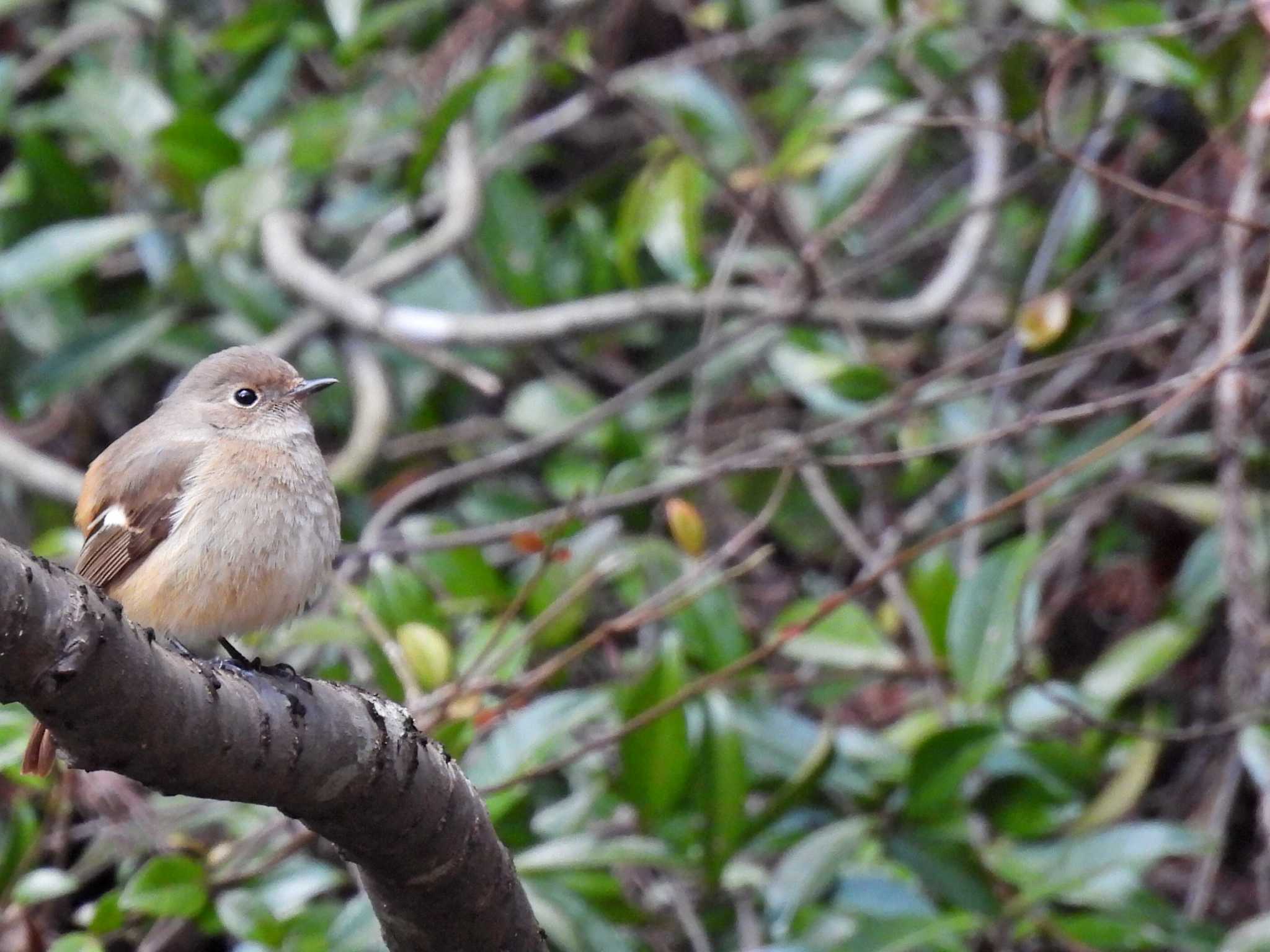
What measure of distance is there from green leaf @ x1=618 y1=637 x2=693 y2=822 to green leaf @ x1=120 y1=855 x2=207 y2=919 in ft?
3.32

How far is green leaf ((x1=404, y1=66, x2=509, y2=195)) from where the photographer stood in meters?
5.00

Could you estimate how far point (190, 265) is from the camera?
558cm

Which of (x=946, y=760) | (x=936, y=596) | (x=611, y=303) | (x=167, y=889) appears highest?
(x=611, y=303)

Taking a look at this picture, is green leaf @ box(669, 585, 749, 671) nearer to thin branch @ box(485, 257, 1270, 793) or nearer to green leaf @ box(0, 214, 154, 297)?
thin branch @ box(485, 257, 1270, 793)

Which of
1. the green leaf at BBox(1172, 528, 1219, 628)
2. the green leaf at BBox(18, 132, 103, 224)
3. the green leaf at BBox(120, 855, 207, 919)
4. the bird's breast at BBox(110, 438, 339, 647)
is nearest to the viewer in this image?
the bird's breast at BBox(110, 438, 339, 647)

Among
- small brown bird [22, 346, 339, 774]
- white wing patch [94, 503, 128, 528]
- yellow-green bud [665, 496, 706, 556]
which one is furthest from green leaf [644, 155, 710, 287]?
white wing patch [94, 503, 128, 528]

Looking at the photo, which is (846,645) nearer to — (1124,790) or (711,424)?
(1124,790)

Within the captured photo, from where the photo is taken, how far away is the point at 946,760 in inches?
155

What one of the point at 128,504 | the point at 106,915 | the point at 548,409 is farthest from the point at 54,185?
the point at 106,915

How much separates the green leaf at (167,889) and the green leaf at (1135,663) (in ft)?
7.81

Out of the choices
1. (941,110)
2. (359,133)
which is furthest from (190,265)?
(941,110)

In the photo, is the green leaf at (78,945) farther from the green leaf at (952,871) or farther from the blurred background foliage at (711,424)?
the green leaf at (952,871)

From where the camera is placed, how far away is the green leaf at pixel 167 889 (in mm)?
3436

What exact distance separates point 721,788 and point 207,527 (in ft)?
4.50
